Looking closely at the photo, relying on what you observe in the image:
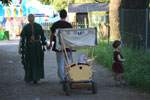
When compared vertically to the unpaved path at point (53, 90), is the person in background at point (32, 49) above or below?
above

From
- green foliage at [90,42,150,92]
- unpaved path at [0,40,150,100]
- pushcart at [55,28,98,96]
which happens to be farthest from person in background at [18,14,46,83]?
green foliage at [90,42,150,92]

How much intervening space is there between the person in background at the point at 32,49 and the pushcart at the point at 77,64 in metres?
1.40

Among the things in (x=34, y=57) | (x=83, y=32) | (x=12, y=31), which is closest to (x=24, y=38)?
(x=34, y=57)

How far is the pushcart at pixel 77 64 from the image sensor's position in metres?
7.34

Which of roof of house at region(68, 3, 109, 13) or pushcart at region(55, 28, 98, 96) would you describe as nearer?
pushcart at region(55, 28, 98, 96)

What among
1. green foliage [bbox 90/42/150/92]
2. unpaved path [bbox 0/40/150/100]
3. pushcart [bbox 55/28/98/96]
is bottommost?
unpaved path [bbox 0/40/150/100]

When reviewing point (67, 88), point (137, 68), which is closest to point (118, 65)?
point (137, 68)

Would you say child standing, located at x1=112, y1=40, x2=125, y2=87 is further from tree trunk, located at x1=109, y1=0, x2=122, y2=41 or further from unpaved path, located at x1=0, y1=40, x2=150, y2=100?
tree trunk, located at x1=109, y1=0, x2=122, y2=41

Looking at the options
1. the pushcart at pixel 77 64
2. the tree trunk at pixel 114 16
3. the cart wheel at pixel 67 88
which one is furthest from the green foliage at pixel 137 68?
the tree trunk at pixel 114 16

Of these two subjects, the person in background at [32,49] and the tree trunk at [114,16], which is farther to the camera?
the tree trunk at [114,16]

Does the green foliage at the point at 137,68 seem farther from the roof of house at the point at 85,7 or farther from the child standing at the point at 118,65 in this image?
the roof of house at the point at 85,7

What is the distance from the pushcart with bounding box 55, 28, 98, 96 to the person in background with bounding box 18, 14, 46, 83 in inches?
55.2

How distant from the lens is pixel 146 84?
786 centimetres

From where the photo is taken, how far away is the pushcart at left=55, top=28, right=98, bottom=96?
24.1 feet
